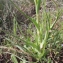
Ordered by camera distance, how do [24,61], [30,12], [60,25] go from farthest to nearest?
[30,12] → [60,25] → [24,61]

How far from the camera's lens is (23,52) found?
1557 mm

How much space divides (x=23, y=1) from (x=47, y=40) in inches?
36.2

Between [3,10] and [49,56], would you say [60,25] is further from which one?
[3,10]

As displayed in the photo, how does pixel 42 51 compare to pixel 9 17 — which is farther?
pixel 9 17

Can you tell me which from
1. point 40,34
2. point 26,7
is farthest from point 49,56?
point 26,7

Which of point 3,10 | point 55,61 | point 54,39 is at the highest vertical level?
point 3,10

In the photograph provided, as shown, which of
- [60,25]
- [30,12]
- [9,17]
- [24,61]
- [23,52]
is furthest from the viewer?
[30,12]

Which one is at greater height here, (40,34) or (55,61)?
(40,34)

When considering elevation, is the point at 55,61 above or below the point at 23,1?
below

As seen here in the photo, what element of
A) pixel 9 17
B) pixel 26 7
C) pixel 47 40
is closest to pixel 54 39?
pixel 47 40

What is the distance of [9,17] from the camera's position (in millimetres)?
2076

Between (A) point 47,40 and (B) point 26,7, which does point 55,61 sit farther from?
(B) point 26,7

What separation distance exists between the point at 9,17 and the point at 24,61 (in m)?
0.73

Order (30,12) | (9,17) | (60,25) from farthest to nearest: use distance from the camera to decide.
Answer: (30,12)
(9,17)
(60,25)
